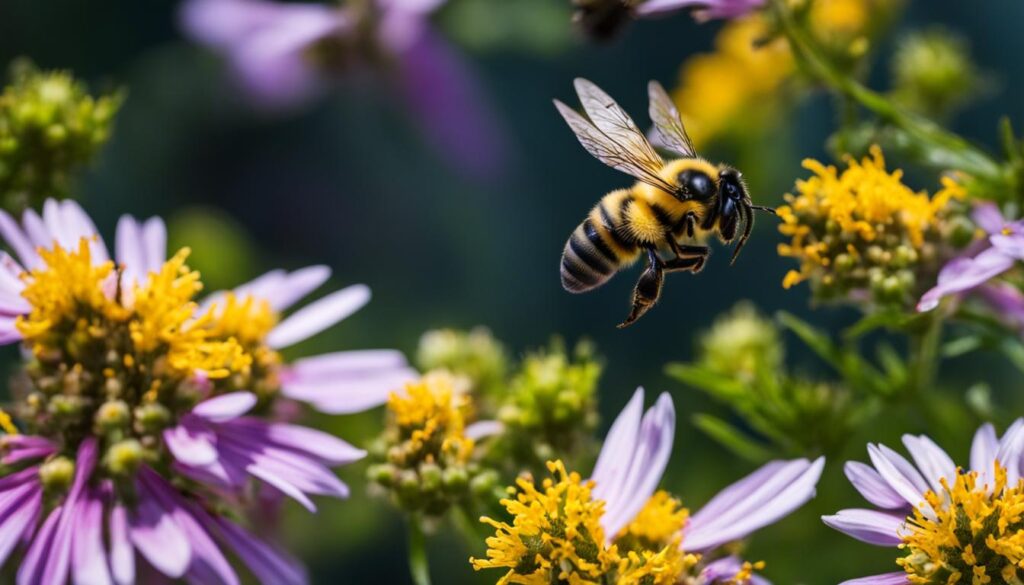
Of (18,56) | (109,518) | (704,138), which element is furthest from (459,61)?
(109,518)

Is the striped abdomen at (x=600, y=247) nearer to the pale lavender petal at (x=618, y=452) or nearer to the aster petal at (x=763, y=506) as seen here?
the pale lavender petal at (x=618, y=452)

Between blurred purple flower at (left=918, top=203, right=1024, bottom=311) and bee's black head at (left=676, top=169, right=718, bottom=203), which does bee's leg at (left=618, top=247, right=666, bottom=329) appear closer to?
bee's black head at (left=676, top=169, right=718, bottom=203)

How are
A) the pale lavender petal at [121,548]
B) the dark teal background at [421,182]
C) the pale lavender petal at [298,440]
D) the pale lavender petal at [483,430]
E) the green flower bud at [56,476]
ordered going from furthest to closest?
1. the dark teal background at [421,182]
2. the pale lavender petal at [483,430]
3. the pale lavender petal at [298,440]
4. the green flower bud at [56,476]
5. the pale lavender petal at [121,548]

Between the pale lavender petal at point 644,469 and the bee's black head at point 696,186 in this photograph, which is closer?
the pale lavender petal at point 644,469

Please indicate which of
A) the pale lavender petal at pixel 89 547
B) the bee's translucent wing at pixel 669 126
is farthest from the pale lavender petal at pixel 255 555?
the bee's translucent wing at pixel 669 126

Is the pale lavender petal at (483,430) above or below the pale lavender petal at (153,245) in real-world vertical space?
below

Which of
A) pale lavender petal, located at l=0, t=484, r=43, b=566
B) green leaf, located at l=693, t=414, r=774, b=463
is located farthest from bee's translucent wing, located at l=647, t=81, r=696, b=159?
pale lavender petal, located at l=0, t=484, r=43, b=566

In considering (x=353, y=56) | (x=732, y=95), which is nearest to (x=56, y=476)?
(x=353, y=56)
